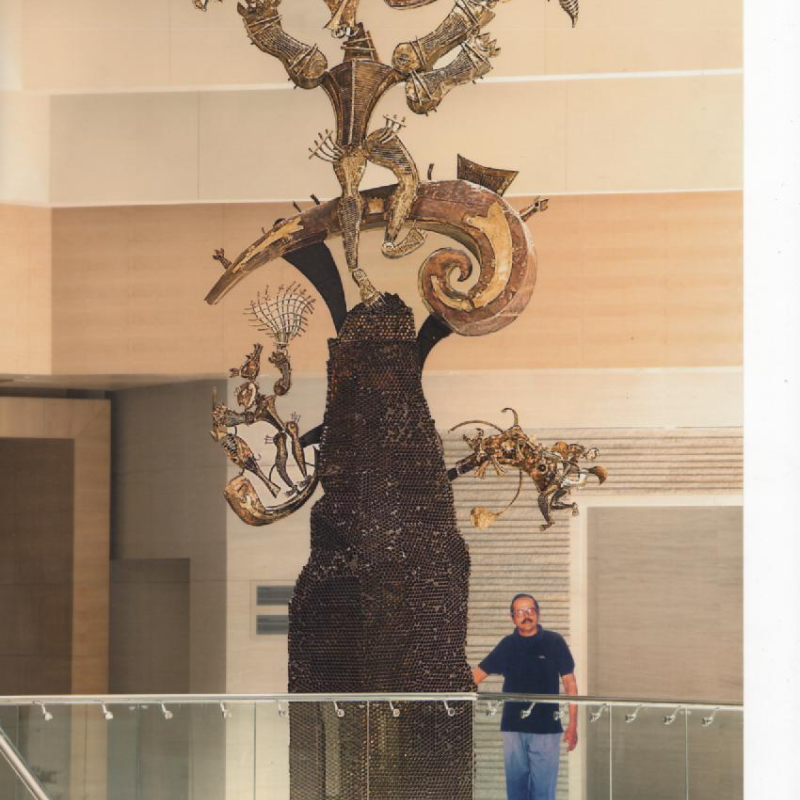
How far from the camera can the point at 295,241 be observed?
6.24m

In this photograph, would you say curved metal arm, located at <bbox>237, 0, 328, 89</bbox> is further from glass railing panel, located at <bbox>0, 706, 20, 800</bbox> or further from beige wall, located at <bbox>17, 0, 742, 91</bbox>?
glass railing panel, located at <bbox>0, 706, 20, 800</bbox>

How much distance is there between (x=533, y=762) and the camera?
529cm

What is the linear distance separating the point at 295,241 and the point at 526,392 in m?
2.38

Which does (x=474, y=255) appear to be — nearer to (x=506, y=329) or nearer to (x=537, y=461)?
(x=537, y=461)

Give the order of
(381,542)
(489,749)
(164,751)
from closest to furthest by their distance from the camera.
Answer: (164,751), (489,749), (381,542)

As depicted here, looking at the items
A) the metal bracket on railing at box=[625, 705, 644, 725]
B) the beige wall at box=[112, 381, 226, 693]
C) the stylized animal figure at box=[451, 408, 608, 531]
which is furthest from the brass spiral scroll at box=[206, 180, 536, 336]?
the beige wall at box=[112, 381, 226, 693]

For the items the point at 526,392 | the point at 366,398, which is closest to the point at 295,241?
the point at 366,398

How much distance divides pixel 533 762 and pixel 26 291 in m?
4.53

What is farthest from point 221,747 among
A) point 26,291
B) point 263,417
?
point 26,291

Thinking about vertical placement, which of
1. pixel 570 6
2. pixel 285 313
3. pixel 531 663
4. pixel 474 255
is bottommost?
pixel 531 663

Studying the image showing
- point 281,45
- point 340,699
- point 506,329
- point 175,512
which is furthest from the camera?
point 175,512

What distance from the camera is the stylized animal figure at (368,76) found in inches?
235

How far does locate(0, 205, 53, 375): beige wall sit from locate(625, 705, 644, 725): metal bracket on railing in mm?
4467

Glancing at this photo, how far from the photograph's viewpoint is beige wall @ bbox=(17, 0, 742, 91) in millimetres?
8156
